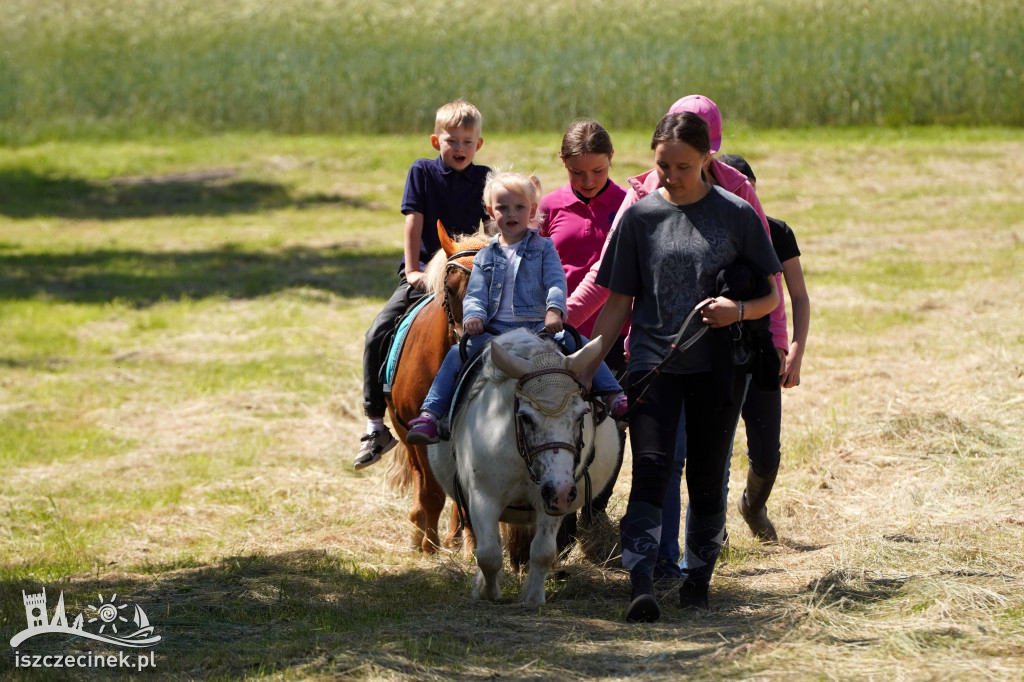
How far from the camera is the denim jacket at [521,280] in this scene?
199 inches

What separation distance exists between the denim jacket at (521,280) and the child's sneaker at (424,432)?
1.55 feet


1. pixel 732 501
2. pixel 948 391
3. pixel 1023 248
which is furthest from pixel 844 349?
pixel 1023 248

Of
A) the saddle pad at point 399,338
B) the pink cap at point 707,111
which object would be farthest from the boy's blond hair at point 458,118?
the pink cap at point 707,111

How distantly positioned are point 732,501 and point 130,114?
21.6m

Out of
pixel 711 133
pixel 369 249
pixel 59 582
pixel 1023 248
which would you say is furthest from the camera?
pixel 369 249

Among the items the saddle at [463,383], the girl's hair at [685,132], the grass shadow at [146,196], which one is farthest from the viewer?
the grass shadow at [146,196]

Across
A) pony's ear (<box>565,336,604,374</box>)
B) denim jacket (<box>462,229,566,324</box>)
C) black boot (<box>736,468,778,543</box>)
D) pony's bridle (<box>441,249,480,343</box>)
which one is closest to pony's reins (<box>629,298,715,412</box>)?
pony's ear (<box>565,336,604,374</box>)

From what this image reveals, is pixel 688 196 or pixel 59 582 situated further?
pixel 59 582

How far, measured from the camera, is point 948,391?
28.6 ft

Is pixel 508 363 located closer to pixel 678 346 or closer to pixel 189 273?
pixel 678 346

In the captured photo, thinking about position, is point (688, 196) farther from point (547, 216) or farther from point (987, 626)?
point (987, 626)

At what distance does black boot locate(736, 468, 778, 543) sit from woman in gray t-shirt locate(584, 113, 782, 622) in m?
1.00

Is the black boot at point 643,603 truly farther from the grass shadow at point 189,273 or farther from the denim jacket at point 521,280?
the grass shadow at point 189,273

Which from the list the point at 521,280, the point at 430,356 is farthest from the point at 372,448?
the point at 521,280
